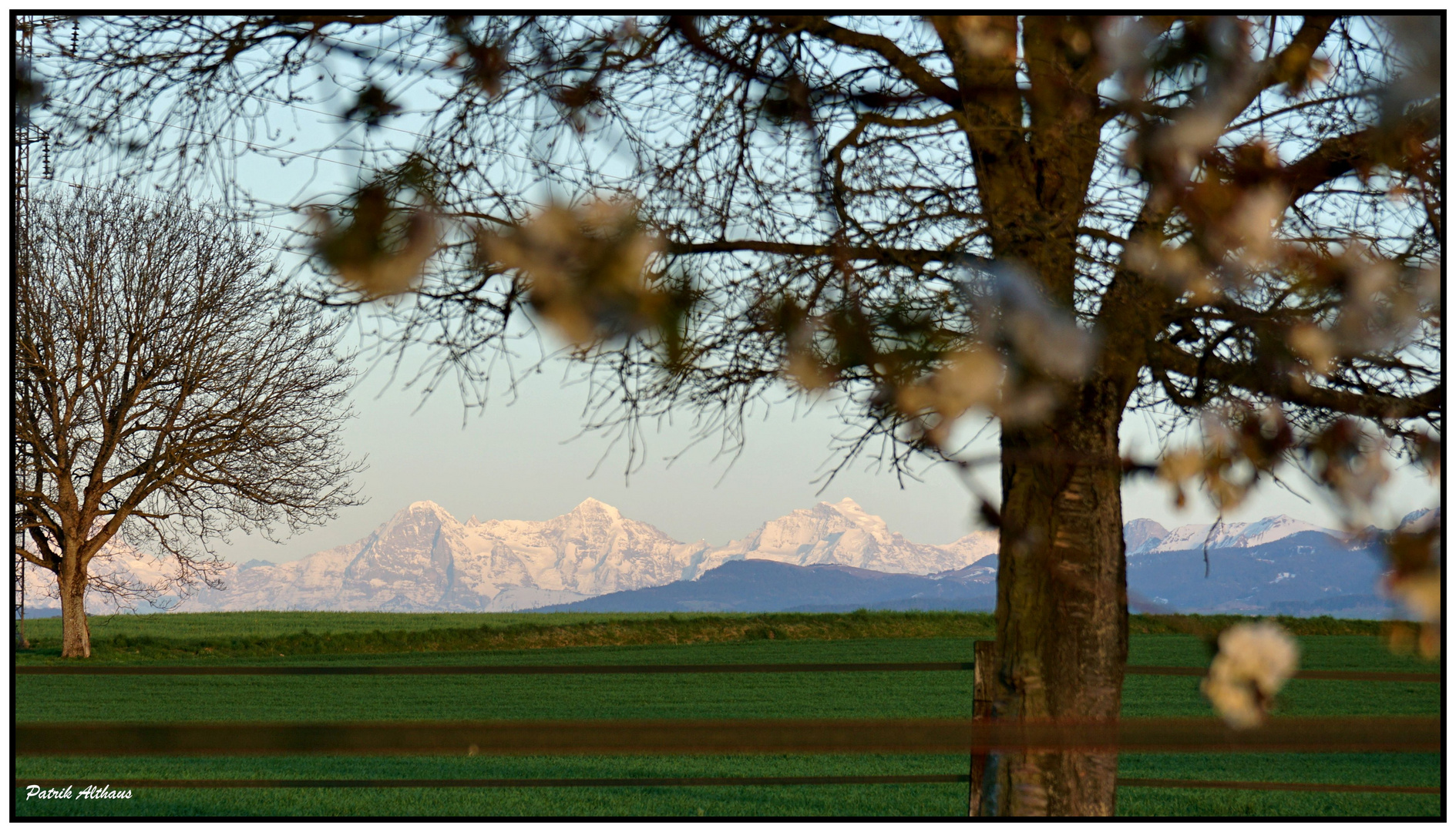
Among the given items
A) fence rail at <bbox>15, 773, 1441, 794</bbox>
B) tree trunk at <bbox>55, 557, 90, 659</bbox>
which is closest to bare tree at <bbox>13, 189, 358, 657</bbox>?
tree trunk at <bbox>55, 557, 90, 659</bbox>

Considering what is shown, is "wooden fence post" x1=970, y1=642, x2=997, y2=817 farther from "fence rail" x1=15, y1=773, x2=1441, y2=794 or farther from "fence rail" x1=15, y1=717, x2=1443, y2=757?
"fence rail" x1=15, y1=773, x2=1441, y2=794

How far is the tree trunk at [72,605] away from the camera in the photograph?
59.4ft

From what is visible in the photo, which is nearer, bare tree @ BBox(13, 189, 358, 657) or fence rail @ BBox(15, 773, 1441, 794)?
fence rail @ BBox(15, 773, 1441, 794)

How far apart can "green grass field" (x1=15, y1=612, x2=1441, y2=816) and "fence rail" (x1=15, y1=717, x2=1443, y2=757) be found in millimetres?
339

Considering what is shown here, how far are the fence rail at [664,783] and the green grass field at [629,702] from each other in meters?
0.13

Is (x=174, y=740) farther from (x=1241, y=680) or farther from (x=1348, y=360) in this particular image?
(x=1348, y=360)

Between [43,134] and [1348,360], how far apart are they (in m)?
3.86

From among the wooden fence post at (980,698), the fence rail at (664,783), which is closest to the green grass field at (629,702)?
the fence rail at (664,783)

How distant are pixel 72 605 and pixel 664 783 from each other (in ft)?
53.2

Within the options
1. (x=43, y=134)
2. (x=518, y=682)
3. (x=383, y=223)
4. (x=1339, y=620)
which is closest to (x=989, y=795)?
(x=383, y=223)

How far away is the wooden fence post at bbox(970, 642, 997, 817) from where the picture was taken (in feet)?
10.8

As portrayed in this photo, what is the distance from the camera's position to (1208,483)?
1.69 m

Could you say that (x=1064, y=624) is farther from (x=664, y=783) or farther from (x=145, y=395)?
(x=145, y=395)

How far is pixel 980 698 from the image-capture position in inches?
136
